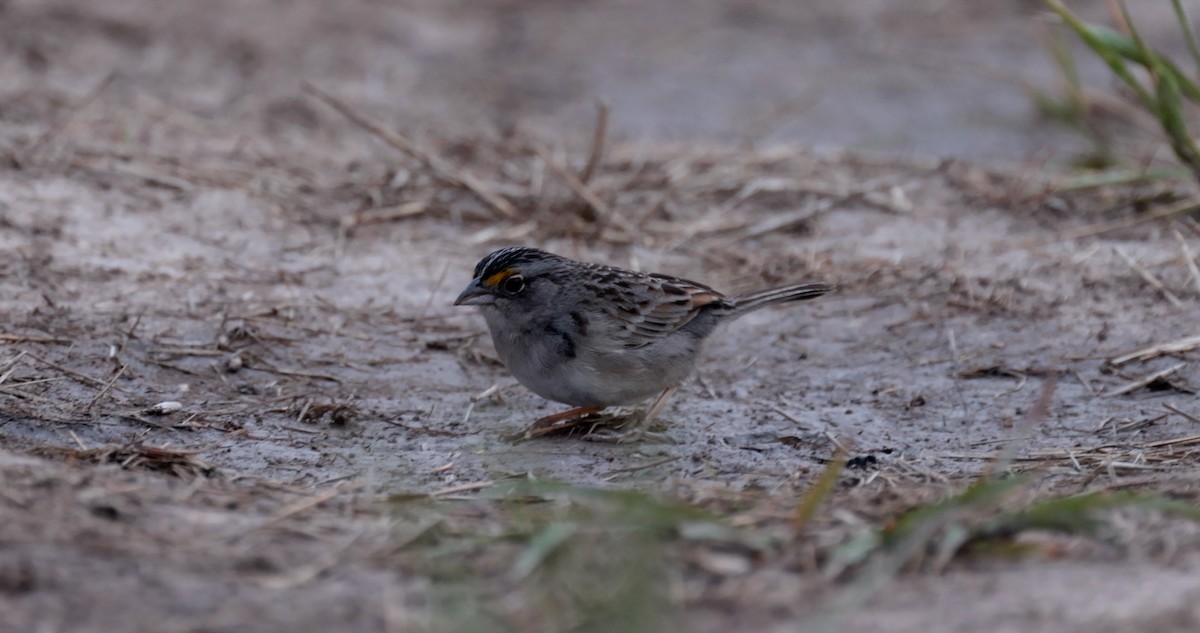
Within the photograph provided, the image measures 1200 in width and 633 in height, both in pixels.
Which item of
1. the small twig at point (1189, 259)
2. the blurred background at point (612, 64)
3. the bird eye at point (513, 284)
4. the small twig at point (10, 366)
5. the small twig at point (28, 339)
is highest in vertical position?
the bird eye at point (513, 284)

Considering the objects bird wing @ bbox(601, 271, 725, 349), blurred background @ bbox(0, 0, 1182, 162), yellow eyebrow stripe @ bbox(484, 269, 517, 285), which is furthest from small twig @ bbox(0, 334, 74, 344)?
blurred background @ bbox(0, 0, 1182, 162)

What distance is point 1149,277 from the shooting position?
6.73m

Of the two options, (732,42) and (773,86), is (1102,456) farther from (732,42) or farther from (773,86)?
(732,42)

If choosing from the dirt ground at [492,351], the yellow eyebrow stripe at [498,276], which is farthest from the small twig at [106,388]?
the yellow eyebrow stripe at [498,276]

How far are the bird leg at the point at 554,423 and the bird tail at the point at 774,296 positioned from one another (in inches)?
32.6

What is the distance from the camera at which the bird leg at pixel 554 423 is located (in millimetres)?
5527

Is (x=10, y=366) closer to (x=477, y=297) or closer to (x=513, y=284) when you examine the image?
(x=477, y=297)

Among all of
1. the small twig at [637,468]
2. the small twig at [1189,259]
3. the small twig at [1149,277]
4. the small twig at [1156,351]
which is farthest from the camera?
the small twig at [1189,259]

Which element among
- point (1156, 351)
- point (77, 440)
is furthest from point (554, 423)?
point (1156, 351)

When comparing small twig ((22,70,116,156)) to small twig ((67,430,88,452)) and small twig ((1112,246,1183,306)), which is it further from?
small twig ((1112,246,1183,306))

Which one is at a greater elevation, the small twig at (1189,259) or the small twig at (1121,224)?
the small twig at (1189,259)

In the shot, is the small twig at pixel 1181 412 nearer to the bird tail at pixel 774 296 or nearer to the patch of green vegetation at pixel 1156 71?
the bird tail at pixel 774 296

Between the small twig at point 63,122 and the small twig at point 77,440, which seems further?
the small twig at point 63,122

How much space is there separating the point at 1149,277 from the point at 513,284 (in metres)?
3.36
